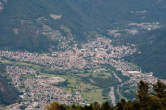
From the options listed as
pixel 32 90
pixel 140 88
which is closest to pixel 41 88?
pixel 32 90

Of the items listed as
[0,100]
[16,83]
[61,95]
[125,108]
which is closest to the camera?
[125,108]

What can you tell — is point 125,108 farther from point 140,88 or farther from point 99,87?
point 99,87

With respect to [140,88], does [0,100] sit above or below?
below

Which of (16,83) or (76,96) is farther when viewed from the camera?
(16,83)

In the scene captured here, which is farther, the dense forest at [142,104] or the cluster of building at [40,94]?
the cluster of building at [40,94]

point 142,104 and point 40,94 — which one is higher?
point 142,104

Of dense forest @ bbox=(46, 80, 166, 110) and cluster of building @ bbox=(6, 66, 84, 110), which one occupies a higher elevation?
dense forest @ bbox=(46, 80, 166, 110)

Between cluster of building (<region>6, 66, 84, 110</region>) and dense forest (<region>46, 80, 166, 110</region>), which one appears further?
cluster of building (<region>6, 66, 84, 110</region>)

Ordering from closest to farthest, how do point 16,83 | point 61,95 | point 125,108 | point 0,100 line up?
point 125,108 < point 0,100 < point 61,95 < point 16,83

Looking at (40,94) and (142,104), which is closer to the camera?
(142,104)

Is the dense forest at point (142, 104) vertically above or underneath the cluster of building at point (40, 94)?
above
